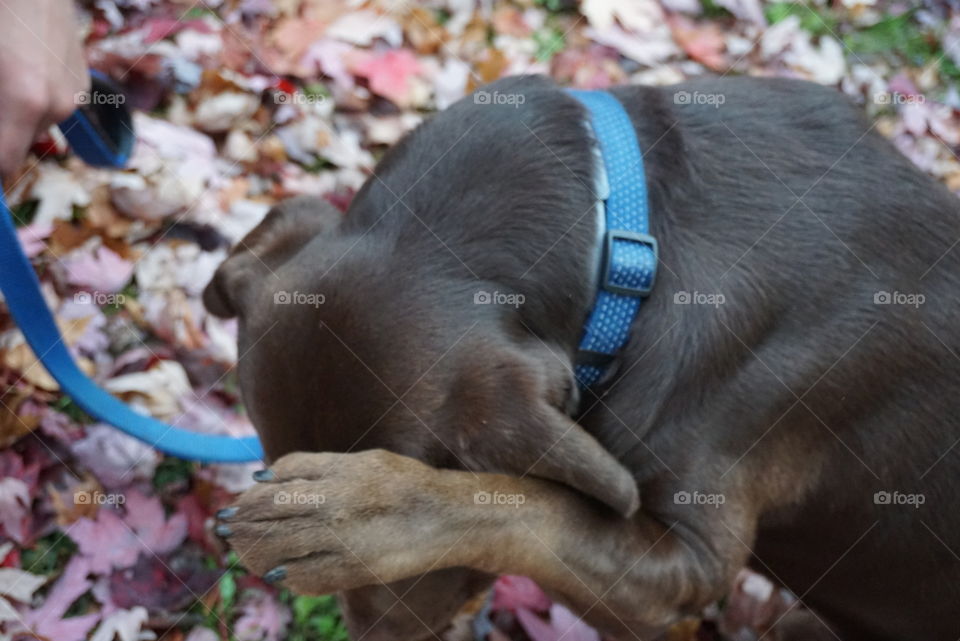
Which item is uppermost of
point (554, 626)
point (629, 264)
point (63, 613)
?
point (629, 264)

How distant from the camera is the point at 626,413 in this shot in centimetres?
222

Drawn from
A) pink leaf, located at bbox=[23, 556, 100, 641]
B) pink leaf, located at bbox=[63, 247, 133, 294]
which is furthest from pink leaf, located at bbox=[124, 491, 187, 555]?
pink leaf, located at bbox=[63, 247, 133, 294]

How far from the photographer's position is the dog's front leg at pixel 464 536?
2.04 meters

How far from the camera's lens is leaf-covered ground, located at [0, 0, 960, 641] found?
3174 mm

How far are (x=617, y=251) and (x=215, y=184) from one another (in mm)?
2343

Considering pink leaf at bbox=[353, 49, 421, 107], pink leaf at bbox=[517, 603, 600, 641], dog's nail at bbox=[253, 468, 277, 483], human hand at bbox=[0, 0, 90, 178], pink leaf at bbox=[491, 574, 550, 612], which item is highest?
human hand at bbox=[0, 0, 90, 178]

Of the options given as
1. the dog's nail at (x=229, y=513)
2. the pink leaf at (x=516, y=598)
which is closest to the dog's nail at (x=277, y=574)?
the dog's nail at (x=229, y=513)

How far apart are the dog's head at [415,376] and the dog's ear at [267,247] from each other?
240mm

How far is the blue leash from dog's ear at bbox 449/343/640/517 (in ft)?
4.22

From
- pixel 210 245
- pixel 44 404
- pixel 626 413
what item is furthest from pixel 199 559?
pixel 626 413

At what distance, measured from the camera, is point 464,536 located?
2115 millimetres

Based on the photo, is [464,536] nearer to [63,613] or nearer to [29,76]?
[29,76]

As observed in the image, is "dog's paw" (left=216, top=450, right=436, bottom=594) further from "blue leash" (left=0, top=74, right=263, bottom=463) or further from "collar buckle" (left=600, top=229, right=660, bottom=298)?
"blue leash" (left=0, top=74, right=263, bottom=463)

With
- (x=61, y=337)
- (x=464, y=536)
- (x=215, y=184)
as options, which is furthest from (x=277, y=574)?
(x=215, y=184)
